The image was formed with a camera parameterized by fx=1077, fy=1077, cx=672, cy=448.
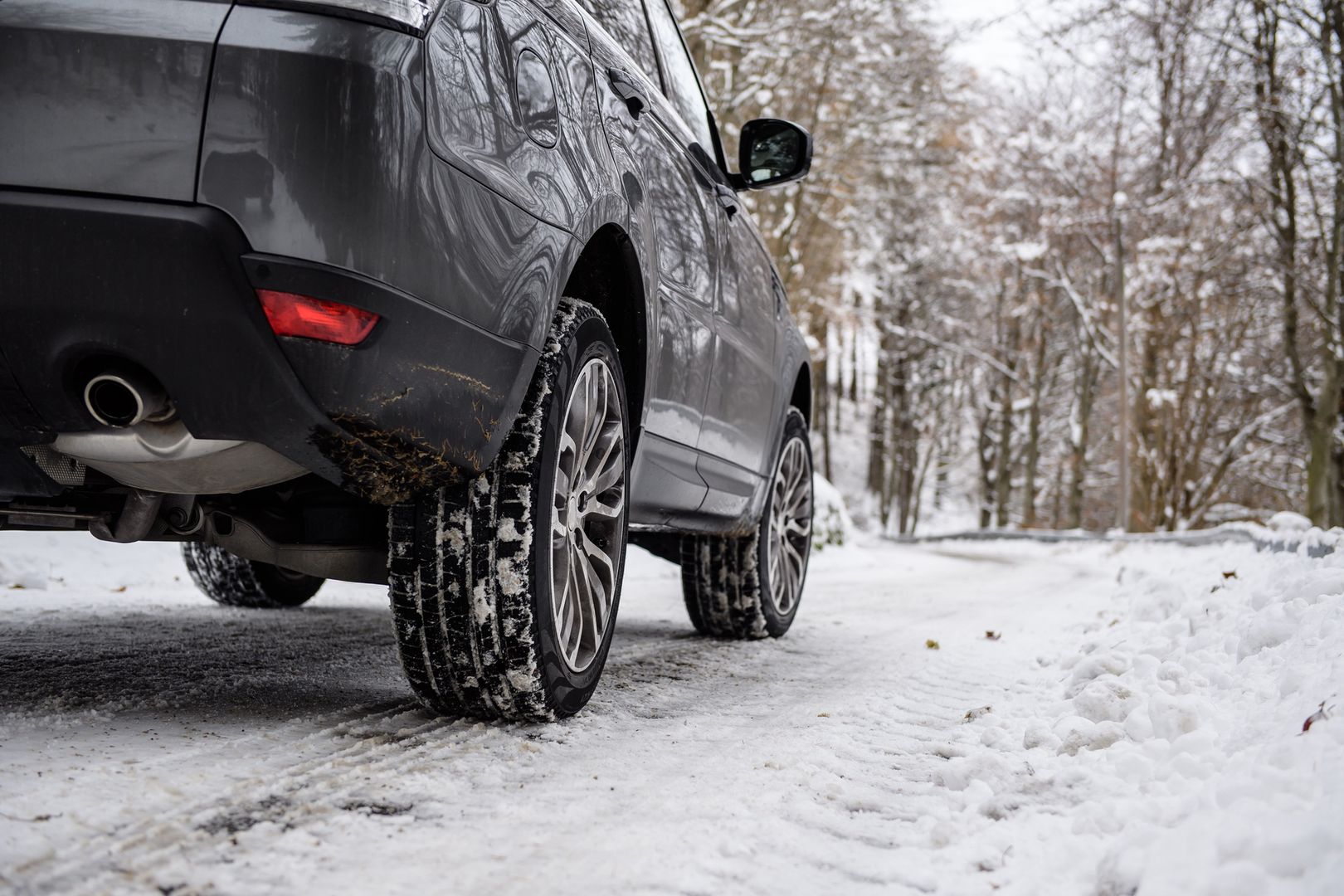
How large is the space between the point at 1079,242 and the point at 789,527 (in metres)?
22.3

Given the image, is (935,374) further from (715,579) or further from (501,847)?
(501,847)

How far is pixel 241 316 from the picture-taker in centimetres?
170

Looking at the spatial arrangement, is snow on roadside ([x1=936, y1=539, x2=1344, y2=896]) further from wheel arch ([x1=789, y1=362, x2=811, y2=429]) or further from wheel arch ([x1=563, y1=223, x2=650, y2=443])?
wheel arch ([x1=789, y1=362, x2=811, y2=429])

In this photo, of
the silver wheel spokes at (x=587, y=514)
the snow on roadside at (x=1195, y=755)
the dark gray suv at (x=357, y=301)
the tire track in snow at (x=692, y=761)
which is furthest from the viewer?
the silver wheel spokes at (x=587, y=514)

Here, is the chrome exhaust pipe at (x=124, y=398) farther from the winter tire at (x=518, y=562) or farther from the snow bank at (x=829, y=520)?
the snow bank at (x=829, y=520)

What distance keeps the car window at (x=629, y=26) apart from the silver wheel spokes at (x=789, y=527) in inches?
72.0

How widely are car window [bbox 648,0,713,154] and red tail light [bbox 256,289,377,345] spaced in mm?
1946

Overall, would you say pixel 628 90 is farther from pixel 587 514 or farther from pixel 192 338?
pixel 192 338

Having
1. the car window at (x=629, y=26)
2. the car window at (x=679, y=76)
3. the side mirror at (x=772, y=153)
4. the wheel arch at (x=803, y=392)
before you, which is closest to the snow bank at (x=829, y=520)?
the wheel arch at (x=803, y=392)

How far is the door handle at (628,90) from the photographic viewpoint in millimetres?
2613

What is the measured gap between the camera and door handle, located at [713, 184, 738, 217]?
11.8ft

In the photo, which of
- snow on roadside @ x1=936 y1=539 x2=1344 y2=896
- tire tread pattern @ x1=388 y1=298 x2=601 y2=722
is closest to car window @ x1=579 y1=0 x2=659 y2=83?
tire tread pattern @ x1=388 y1=298 x2=601 y2=722

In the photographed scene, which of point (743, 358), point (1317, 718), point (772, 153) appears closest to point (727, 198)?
point (772, 153)

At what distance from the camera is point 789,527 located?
15.9ft
